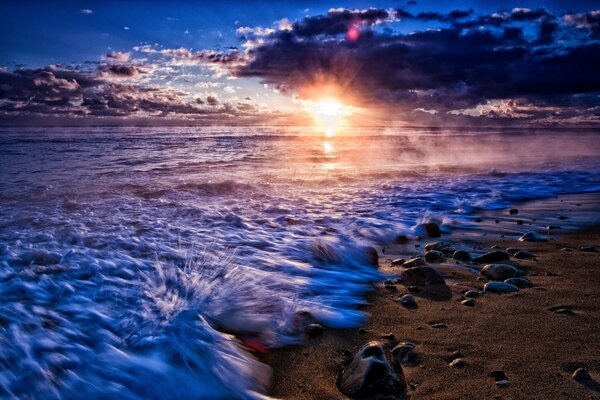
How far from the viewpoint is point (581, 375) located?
2283mm

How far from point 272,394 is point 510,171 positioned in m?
14.9

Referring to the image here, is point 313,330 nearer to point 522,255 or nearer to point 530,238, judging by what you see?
point 522,255

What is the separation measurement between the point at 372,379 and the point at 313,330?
851 mm

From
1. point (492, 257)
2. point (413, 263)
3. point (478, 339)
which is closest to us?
point (478, 339)

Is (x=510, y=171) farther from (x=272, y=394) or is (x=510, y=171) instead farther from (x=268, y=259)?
(x=272, y=394)

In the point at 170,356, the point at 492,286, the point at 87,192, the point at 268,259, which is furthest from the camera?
the point at 87,192

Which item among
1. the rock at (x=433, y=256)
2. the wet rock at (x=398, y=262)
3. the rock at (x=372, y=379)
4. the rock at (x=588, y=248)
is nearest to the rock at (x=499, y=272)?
the rock at (x=433, y=256)

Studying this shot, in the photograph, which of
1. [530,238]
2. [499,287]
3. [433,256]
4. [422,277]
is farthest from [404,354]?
[530,238]

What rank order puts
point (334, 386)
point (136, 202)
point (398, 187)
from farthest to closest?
1. point (398, 187)
2. point (136, 202)
3. point (334, 386)

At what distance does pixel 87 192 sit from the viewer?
8547 mm

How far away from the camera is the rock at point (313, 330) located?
305 cm

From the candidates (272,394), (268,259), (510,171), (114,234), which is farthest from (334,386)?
(510,171)

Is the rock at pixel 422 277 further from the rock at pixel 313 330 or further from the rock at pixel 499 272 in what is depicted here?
the rock at pixel 313 330

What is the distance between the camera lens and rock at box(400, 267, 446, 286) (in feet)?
13.1
